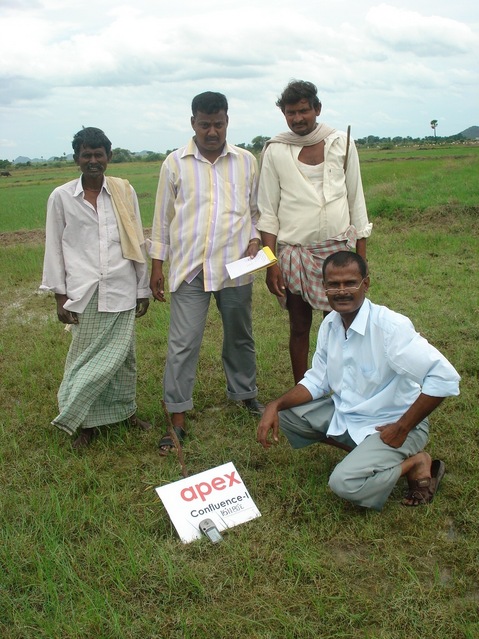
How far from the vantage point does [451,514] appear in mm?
2668

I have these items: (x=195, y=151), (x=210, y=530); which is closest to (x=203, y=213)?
(x=195, y=151)

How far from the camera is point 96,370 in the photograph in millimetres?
3361

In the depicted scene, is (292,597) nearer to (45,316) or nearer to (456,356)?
(456,356)

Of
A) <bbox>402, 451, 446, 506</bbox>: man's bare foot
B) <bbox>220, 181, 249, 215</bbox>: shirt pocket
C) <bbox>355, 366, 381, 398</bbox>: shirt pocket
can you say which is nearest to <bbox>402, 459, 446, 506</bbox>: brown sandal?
<bbox>402, 451, 446, 506</bbox>: man's bare foot

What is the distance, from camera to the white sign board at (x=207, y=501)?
104 inches

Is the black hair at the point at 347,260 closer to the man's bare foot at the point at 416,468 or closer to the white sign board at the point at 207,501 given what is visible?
the man's bare foot at the point at 416,468

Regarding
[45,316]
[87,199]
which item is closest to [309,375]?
[87,199]

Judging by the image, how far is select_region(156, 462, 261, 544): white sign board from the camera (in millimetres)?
2643

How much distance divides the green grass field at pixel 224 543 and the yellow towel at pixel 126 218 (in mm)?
1003

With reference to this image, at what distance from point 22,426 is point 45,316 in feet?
8.65

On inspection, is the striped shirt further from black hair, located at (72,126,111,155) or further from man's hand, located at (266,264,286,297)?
black hair, located at (72,126,111,155)

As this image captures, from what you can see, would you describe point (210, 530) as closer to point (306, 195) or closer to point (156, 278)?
point (156, 278)

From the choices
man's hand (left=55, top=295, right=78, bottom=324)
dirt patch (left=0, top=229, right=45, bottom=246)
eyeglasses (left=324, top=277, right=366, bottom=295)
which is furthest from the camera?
dirt patch (left=0, top=229, right=45, bottom=246)

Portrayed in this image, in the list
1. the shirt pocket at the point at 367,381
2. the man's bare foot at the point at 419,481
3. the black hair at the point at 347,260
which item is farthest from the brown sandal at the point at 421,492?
the black hair at the point at 347,260
